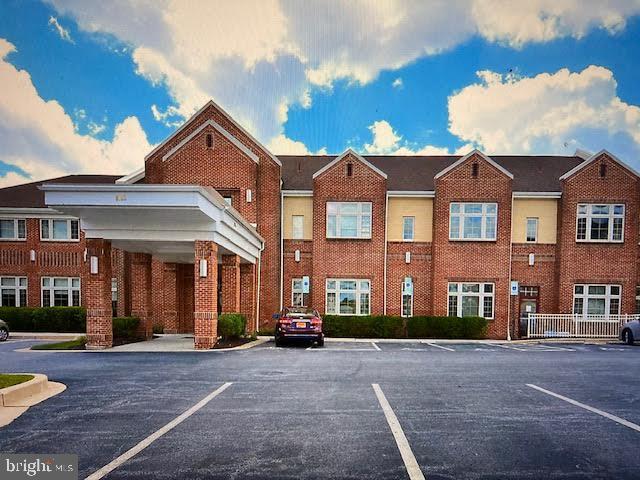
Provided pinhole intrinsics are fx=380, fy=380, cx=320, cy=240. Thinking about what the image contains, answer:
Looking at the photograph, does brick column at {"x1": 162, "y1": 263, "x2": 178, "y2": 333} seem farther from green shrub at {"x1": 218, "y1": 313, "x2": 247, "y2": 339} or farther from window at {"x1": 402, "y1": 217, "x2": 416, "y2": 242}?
window at {"x1": 402, "y1": 217, "x2": 416, "y2": 242}

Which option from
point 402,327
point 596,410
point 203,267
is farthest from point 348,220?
point 596,410

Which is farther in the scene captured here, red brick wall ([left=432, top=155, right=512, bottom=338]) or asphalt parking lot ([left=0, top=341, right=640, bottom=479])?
red brick wall ([left=432, top=155, right=512, bottom=338])

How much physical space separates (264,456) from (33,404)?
4661 mm

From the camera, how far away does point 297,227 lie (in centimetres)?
2061

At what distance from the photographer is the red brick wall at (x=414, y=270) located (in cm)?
2020

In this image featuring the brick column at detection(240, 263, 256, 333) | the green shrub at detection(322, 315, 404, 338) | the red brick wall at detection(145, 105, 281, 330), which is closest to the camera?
the brick column at detection(240, 263, 256, 333)

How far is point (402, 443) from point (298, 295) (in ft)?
51.8

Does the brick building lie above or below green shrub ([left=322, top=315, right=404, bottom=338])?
above

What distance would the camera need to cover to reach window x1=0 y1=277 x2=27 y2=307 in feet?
74.6

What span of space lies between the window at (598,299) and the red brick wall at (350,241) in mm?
10378

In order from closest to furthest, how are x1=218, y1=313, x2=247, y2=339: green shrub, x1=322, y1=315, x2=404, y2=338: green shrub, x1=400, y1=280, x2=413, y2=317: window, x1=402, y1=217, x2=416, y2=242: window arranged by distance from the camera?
x1=218, y1=313, x2=247, y2=339: green shrub → x1=322, y1=315, x2=404, y2=338: green shrub → x1=400, y1=280, x2=413, y2=317: window → x1=402, y1=217, x2=416, y2=242: window

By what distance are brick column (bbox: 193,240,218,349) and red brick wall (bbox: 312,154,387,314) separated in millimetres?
7666

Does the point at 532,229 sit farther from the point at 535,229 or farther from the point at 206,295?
the point at 206,295

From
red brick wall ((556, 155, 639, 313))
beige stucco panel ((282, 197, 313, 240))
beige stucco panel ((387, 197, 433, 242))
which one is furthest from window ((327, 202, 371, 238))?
red brick wall ((556, 155, 639, 313))
